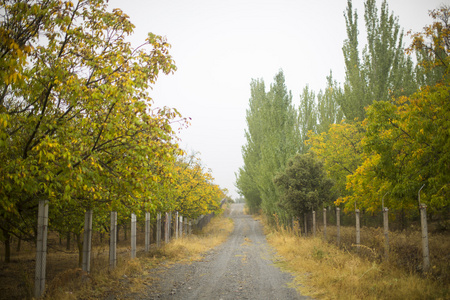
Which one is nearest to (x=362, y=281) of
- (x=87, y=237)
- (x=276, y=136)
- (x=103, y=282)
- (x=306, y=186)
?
(x=103, y=282)

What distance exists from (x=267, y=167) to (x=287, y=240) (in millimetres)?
11229

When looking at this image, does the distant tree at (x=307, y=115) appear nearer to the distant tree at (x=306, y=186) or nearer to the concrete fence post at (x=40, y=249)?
the distant tree at (x=306, y=186)

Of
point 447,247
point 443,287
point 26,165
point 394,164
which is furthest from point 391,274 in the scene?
point 26,165

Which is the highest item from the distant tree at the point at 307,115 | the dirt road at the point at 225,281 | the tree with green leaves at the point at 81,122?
the distant tree at the point at 307,115

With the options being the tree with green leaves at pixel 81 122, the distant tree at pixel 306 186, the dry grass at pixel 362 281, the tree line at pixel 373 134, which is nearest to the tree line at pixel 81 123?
the tree with green leaves at pixel 81 122

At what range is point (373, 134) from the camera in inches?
427

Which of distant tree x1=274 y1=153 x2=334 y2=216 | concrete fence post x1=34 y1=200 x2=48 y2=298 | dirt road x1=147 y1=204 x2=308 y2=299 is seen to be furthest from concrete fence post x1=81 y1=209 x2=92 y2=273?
distant tree x1=274 y1=153 x2=334 y2=216

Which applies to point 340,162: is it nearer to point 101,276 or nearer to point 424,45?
point 424,45

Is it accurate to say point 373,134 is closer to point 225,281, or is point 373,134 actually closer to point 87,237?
point 225,281

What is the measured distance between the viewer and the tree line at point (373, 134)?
31.4 feet

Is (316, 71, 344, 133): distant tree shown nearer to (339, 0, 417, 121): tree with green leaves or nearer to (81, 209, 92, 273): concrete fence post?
(339, 0, 417, 121): tree with green leaves

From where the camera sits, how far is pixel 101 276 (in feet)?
27.7

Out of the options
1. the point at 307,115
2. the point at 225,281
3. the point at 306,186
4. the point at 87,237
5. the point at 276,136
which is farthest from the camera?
the point at 307,115

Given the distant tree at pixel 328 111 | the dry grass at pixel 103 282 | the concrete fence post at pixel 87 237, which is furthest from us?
the distant tree at pixel 328 111
